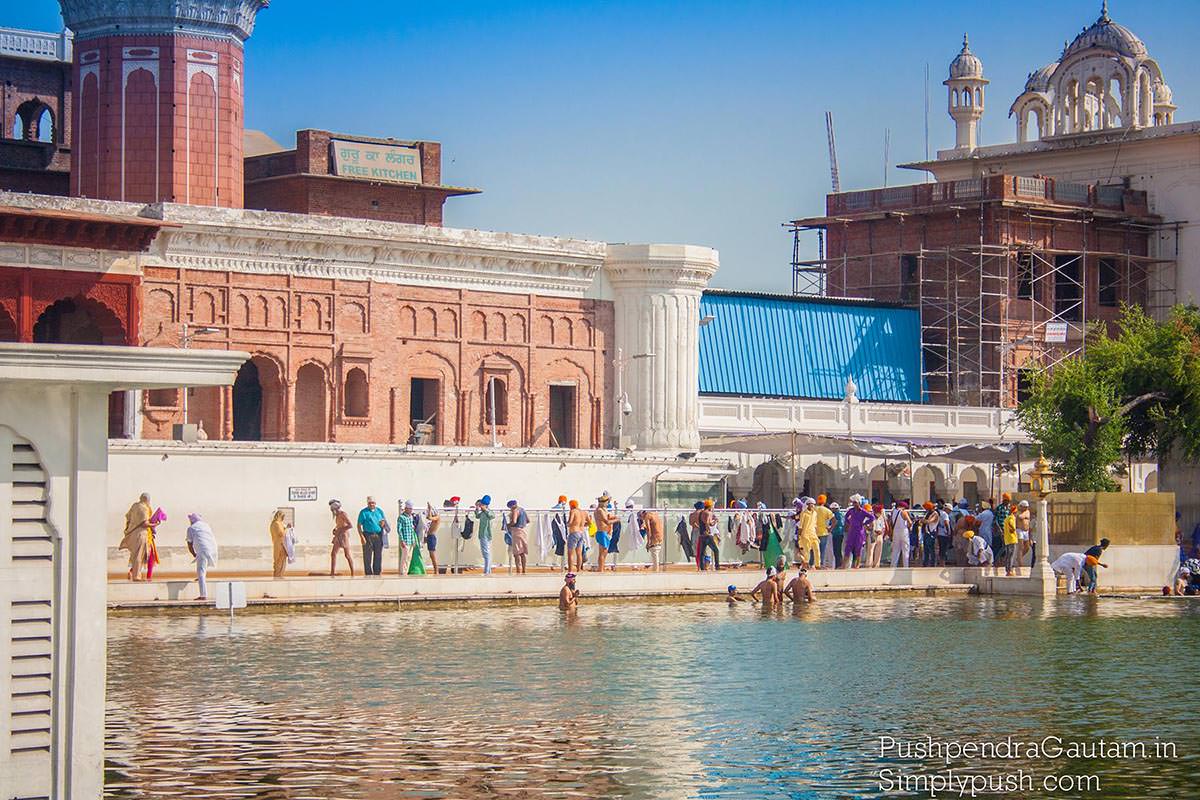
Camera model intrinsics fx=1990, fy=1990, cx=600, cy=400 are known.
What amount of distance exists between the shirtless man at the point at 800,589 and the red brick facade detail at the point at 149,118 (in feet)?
58.2

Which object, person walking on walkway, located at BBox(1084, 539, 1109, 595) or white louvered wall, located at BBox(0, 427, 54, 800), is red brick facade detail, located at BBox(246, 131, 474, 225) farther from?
white louvered wall, located at BBox(0, 427, 54, 800)

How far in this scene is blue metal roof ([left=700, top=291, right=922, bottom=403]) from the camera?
4891cm

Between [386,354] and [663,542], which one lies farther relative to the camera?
[386,354]

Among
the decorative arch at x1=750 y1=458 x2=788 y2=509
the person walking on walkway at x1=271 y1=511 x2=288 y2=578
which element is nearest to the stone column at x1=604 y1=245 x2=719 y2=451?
the decorative arch at x1=750 y1=458 x2=788 y2=509

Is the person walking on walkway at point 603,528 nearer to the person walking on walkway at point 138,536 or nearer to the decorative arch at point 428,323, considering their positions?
the decorative arch at point 428,323

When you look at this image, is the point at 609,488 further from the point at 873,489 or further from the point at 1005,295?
the point at 1005,295

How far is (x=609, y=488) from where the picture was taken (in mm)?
38938

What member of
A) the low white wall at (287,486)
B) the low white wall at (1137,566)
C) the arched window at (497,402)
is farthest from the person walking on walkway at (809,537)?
the arched window at (497,402)

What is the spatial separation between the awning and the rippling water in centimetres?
1102

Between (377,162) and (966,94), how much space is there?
1970cm

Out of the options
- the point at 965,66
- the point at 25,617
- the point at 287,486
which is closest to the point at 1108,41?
the point at 965,66

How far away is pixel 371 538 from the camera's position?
31562mm

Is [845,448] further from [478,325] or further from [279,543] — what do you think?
[279,543]

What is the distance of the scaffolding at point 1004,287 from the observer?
5356 centimetres
